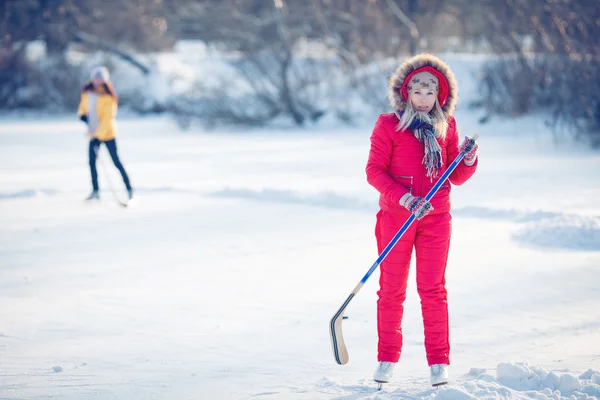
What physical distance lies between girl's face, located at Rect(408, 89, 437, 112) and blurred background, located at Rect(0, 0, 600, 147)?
12.0 meters

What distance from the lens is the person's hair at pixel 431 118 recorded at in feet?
11.7

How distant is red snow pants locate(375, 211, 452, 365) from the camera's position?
3.58m

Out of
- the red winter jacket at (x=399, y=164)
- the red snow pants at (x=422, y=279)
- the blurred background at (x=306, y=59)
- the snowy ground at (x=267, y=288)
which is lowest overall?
the snowy ground at (x=267, y=288)

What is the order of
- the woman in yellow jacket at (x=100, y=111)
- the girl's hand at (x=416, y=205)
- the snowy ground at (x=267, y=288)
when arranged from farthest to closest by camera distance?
1. the woman in yellow jacket at (x=100, y=111)
2. the snowy ground at (x=267, y=288)
3. the girl's hand at (x=416, y=205)

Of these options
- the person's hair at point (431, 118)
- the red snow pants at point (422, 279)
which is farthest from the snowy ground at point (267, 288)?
the person's hair at point (431, 118)

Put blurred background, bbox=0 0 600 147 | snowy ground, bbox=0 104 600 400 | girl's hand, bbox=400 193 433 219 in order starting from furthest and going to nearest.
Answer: blurred background, bbox=0 0 600 147
snowy ground, bbox=0 104 600 400
girl's hand, bbox=400 193 433 219

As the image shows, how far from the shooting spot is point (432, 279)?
11.8 feet

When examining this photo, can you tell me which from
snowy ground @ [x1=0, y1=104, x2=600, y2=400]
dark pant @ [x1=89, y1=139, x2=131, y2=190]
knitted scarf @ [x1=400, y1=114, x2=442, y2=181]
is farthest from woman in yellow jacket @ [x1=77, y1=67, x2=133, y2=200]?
knitted scarf @ [x1=400, y1=114, x2=442, y2=181]

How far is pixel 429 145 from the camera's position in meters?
3.52

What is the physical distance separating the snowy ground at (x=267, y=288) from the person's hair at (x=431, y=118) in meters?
1.06

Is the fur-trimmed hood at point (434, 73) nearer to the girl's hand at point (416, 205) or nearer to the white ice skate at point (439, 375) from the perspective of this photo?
the girl's hand at point (416, 205)


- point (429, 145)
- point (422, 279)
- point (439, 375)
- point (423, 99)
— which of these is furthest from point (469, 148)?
point (439, 375)

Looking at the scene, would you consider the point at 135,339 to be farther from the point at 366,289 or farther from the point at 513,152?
the point at 513,152

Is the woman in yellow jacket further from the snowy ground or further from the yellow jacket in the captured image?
the snowy ground
